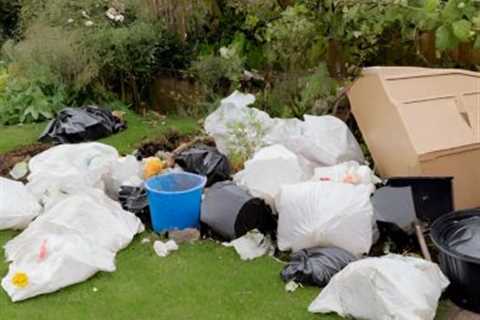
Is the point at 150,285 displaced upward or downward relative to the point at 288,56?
downward

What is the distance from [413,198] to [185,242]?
4.34ft

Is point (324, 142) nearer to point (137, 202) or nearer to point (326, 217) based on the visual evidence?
point (326, 217)

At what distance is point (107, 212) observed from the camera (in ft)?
13.1

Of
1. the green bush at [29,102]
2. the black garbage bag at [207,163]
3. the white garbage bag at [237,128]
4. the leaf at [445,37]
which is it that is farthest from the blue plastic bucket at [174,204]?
the green bush at [29,102]

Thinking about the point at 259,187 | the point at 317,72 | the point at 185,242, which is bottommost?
the point at 185,242

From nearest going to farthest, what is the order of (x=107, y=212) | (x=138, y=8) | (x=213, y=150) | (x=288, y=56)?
(x=107, y=212)
(x=213, y=150)
(x=288, y=56)
(x=138, y=8)

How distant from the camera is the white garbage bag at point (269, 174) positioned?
4012 millimetres

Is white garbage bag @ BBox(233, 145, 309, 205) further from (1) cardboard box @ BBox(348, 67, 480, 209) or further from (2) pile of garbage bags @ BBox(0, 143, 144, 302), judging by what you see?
(2) pile of garbage bags @ BBox(0, 143, 144, 302)

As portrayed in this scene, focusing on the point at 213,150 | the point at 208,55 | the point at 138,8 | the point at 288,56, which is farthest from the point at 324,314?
the point at 138,8

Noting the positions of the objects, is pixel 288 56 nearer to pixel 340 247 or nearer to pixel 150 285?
pixel 340 247

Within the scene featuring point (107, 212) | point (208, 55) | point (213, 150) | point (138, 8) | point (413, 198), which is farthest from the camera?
point (138, 8)

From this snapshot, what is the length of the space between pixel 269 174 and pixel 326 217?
1.88 ft

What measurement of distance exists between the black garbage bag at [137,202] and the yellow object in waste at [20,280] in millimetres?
916

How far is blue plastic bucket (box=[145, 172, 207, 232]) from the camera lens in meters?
3.90
